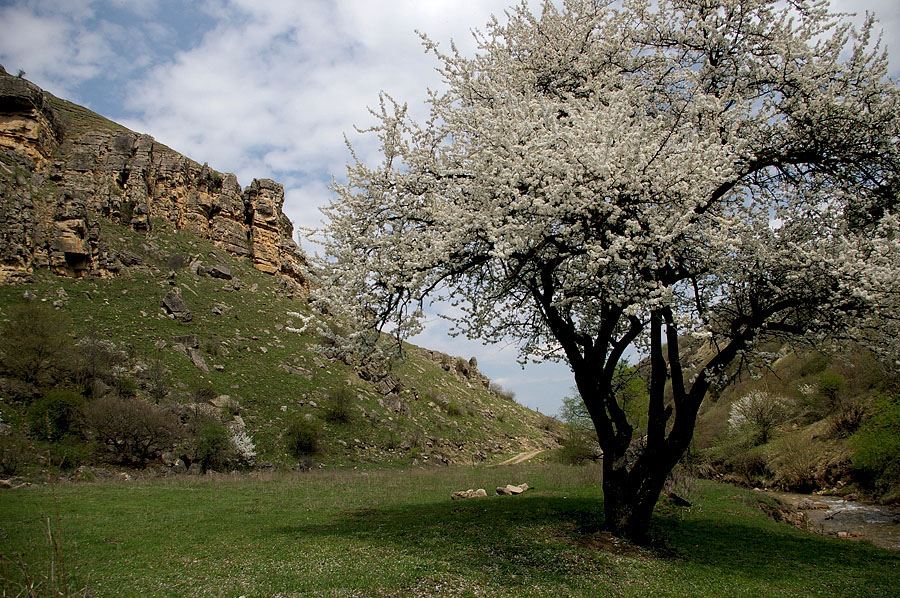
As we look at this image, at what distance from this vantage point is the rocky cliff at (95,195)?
38312mm

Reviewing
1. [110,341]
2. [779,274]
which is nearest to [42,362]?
[110,341]

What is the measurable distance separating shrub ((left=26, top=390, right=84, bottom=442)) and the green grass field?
9340 millimetres

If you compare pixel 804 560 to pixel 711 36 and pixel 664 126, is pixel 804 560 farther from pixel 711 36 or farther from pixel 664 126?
pixel 711 36

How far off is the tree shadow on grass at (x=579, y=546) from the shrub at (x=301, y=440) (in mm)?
21801

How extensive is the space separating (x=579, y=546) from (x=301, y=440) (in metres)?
29.5

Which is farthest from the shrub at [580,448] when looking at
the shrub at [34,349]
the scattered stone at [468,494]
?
the shrub at [34,349]

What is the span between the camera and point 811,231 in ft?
36.0

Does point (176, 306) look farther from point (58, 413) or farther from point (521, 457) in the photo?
point (521, 457)

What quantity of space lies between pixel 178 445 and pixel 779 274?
104 ft

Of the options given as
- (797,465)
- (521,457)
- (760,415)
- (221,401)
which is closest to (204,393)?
(221,401)

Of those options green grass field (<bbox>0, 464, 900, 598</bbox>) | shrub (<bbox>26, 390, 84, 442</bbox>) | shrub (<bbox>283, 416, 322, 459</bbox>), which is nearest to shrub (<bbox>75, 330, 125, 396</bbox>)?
shrub (<bbox>26, 390, 84, 442</bbox>)

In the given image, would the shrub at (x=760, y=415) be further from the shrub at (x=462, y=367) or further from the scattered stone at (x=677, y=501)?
the shrub at (x=462, y=367)

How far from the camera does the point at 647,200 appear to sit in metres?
9.69

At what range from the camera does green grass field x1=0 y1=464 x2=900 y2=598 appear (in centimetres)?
815
